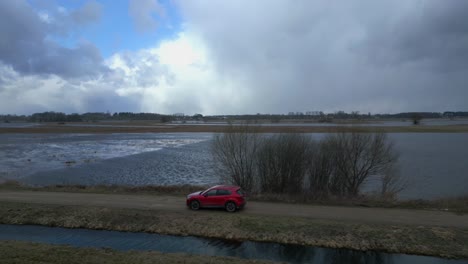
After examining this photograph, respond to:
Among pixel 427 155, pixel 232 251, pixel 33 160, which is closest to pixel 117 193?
pixel 232 251

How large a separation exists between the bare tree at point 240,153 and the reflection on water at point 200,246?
1465cm

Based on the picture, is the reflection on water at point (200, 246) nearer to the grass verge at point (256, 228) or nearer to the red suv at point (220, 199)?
the grass verge at point (256, 228)

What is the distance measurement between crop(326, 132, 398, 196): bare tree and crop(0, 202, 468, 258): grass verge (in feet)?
41.0

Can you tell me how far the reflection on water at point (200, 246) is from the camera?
48.2 feet

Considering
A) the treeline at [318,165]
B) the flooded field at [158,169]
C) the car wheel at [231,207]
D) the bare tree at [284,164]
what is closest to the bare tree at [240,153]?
the treeline at [318,165]

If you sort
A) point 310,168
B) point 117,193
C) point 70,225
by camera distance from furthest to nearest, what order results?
point 310,168 < point 117,193 < point 70,225

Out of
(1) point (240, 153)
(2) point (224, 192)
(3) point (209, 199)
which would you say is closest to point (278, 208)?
(2) point (224, 192)

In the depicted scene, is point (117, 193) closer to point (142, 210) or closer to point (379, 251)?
point (142, 210)

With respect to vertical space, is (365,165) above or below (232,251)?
above

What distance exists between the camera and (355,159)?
98.2 ft

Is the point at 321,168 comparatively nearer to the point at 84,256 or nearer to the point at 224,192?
the point at 224,192

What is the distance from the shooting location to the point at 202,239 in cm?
1669

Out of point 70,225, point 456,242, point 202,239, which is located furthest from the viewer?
point 70,225

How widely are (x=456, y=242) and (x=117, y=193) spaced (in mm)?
21929
